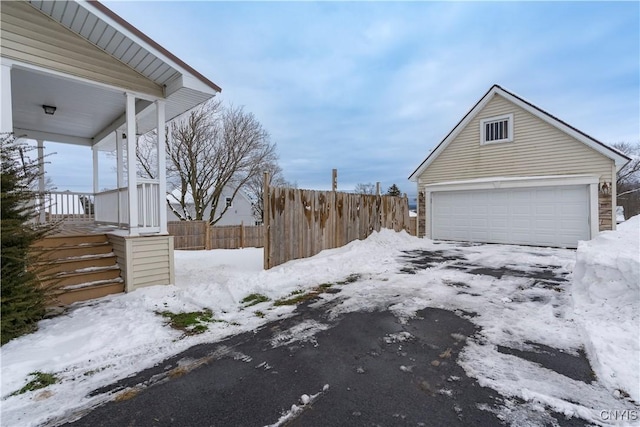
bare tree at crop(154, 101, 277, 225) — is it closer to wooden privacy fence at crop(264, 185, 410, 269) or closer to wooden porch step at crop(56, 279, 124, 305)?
wooden privacy fence at crop(264, 185, 410, 269)

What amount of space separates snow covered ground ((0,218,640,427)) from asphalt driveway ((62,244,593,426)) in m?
0.16

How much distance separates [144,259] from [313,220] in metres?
4.28

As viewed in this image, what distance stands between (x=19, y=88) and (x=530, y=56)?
17.3m

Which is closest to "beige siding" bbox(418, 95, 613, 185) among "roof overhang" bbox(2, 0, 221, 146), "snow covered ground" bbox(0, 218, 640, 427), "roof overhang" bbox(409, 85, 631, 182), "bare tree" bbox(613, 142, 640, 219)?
"roof overhang" bbox(409, 85, 631, 182)

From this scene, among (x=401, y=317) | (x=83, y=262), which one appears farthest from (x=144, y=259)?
(x=401, y=317)

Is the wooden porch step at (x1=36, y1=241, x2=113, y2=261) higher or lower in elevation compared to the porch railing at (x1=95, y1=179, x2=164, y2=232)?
lower

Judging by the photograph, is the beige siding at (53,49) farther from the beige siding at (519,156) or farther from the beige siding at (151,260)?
the beige siding at (519,156)

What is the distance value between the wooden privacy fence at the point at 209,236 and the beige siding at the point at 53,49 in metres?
9.68

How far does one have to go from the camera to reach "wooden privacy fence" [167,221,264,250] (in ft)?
48.2

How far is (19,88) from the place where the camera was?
19.4 ft

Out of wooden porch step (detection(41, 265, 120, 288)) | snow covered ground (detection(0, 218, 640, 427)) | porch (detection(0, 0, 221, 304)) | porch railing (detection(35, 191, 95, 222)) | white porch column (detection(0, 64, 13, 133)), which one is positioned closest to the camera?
snow covered ground (detection(0, 218, 640, 427))

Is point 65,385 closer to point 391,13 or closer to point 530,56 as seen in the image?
point 391,13

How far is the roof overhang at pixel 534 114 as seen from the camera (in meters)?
10.1

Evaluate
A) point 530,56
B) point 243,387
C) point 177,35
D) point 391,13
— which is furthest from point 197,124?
point 243,387
